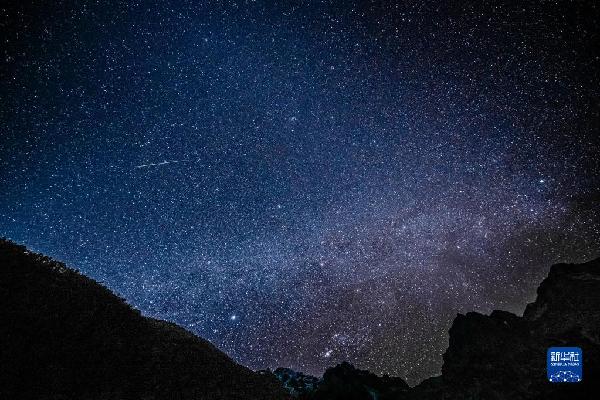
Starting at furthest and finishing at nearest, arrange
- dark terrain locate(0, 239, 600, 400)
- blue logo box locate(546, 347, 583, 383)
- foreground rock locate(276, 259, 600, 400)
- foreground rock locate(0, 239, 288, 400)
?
blue logo box locate(546, 347, 583, 383)
foreground rock locate(276, 259, 600, 400)
dark terrain locate(0, 239, 600, 400)
foreground rock locate(0, 239, 288, 400)

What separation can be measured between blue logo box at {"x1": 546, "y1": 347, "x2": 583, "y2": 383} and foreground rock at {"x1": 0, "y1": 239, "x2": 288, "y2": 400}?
18.6 meters

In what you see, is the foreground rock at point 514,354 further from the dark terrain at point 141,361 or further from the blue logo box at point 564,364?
the blue logo box at point 564,364

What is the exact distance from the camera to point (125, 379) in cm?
977

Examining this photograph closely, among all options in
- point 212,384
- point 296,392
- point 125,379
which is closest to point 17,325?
point 125,379

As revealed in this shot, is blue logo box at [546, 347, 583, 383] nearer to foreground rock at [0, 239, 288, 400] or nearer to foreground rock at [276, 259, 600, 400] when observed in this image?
foreground rock at [276, 259, 600, 400]

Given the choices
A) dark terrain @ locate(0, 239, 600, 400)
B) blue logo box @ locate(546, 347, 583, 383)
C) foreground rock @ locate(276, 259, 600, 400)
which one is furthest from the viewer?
blue logo box @ locate(546, 347, 583, 383)

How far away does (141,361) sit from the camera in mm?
10750

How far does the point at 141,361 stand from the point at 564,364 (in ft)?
83.1

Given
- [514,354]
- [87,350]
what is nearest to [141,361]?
[87,350]

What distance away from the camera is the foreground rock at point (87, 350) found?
815 centimetres

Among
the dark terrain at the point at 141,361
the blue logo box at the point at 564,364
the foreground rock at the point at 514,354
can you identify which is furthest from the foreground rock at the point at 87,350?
the blue logo box at the point at 564,364

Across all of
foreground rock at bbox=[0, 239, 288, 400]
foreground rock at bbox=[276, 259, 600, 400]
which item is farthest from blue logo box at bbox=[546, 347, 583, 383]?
foreground rock at bbox=[0, 239, 288, 400]

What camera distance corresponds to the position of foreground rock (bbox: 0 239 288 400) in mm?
8148

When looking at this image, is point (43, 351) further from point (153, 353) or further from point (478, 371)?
point (478, 371)
